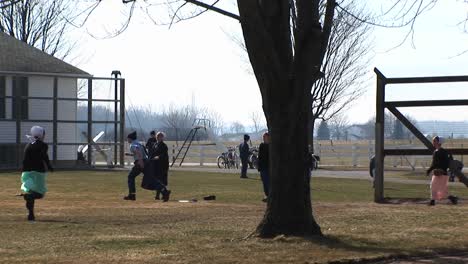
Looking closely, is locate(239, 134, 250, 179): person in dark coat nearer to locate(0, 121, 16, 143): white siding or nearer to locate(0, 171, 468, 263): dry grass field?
locate(0, 121, 16, 143): white siding

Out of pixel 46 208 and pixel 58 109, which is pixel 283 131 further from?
pixel 58 109

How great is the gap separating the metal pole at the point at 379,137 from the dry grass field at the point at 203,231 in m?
0.92

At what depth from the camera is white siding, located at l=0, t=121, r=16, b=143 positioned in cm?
4150

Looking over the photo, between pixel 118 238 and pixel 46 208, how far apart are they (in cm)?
627

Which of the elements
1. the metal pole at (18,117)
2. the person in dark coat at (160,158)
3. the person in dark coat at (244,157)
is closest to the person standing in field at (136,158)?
the person in dark coat at (160,158)

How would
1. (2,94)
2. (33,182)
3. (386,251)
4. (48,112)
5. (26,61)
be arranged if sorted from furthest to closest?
(26,61) → (48,112) → (2,94) → (33,182) → (386,251)

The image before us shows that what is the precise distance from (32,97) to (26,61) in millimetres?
2260

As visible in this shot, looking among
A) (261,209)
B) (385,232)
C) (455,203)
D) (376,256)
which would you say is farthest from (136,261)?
(455,203)

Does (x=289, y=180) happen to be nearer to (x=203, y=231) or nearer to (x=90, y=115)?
(x=203, y=231)

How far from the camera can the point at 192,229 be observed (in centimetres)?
1384

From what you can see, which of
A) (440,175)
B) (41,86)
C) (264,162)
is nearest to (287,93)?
(440,175)

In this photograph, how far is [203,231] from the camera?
13.5m

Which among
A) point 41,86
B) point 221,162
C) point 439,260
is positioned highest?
point 41,86

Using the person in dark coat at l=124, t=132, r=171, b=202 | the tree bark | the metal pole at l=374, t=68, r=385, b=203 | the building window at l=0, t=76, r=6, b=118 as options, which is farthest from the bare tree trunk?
the building window at l=0, t=76, r=6, b=118
